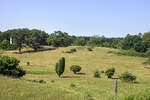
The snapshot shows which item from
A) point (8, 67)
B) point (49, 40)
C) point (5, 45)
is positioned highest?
point (49, 40)

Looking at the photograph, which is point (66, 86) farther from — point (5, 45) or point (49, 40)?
point (49, 40)

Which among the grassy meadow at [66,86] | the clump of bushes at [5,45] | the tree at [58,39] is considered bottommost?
the grassy meadow at [66,86]

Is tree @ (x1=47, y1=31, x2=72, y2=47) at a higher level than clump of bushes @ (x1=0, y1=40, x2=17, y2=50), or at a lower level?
higher

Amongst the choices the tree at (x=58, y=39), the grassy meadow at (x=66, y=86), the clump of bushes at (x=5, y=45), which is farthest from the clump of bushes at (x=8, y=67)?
the tree at (x=58, y=39)

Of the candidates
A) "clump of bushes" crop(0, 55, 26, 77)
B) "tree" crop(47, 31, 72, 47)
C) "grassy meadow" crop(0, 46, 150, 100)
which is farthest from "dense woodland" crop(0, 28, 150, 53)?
"clump of bushes" crop(0, 55, 26, 77)

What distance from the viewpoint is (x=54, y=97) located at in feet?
26.7

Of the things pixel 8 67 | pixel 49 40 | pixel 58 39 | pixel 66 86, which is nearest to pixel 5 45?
pixel 49 40

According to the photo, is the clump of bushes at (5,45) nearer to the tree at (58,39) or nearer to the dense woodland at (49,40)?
the dense woodland at (49,40)

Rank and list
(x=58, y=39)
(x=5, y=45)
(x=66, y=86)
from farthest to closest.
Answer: (x=58, y=39) → (x=5, y=45) → (x=66, y=86)

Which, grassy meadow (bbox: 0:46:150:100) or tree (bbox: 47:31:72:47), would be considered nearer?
grassy meadow (bbox: 0:46:150:100)

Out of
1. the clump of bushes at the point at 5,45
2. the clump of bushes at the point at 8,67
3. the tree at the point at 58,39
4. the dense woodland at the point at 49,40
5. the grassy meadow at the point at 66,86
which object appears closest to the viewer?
the grassy meadow at the point at 66,86

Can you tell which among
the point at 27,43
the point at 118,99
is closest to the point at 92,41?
the point at 27,43

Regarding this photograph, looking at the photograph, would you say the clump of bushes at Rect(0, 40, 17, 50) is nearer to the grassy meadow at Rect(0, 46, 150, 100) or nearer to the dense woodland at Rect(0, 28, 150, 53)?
the dense woodland at Rect(0, 28, 150, 53)

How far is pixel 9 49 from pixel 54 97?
73.6m
